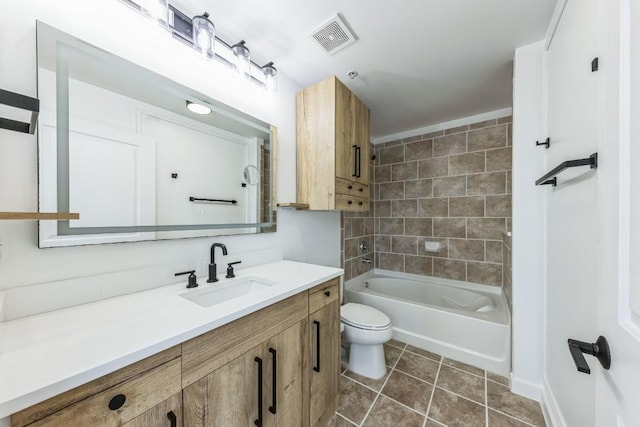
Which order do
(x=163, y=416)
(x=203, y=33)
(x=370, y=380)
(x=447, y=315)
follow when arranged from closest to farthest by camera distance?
(x=163, y=416)
(x=203, y=33)
(x=370, y=380)
(x=447, y=315)

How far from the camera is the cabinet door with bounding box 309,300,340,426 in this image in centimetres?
125

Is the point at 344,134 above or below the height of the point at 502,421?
above

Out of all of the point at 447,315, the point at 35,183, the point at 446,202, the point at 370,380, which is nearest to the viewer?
the point at 35,183

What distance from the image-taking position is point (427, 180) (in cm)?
292

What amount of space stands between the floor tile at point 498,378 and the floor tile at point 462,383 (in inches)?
3.2

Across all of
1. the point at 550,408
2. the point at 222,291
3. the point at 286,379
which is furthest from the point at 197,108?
the point at 550,408

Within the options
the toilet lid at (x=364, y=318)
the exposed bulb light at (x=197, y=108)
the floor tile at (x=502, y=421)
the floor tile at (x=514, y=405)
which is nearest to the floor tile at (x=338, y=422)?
the toilet lid at (x=364, y=318)

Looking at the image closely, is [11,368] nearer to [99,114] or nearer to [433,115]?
[99,114]

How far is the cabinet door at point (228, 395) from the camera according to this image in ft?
2.46

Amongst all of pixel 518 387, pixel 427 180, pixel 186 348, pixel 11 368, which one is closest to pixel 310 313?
pixel 186 348

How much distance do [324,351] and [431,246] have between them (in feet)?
6.90

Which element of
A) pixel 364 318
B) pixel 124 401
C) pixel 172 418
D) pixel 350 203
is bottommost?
pixel 364 318

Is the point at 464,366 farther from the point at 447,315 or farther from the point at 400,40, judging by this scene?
the point at 400,40

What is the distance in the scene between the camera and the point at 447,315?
2053 millimetres
